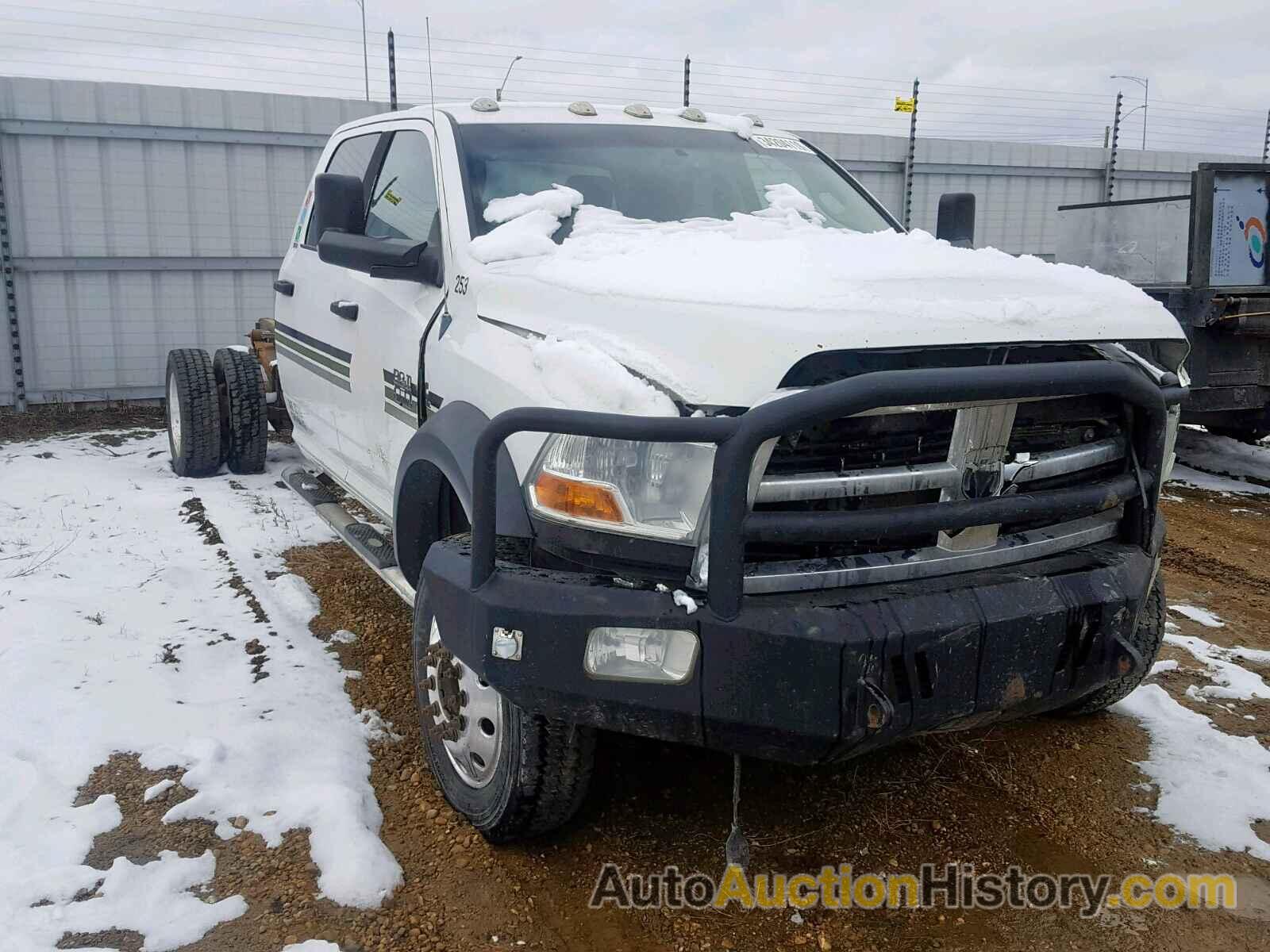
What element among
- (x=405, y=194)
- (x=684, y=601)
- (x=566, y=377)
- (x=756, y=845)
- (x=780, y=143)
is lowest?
(x=756, y=845)

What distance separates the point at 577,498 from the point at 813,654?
0.61 m

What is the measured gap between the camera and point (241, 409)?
6.72m

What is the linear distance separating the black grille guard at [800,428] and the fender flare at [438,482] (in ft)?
0.30

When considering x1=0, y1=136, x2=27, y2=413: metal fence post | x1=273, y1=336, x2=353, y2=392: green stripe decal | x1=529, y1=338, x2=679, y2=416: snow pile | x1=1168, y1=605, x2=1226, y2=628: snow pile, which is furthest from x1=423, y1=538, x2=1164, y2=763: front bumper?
x1=0, y1=136, x2=27, y2=413: metal fence post

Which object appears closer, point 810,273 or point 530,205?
point 810,273

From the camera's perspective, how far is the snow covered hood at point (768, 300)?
2266mm

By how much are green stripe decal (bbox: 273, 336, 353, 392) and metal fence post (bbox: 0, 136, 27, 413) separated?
16.6 ft

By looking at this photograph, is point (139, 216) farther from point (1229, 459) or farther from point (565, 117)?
point (1229, 459)

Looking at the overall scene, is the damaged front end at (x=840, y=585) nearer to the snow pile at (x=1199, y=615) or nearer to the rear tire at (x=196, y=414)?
the snow pile at (x=1199, y=615)

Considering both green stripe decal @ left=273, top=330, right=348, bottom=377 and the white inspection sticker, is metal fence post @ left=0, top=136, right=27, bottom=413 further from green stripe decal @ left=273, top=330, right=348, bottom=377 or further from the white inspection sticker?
the white inspection sticker

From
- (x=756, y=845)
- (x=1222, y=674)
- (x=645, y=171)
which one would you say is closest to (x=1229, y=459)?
(x=1222, y=674)

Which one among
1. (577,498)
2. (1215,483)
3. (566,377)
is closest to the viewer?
(577,498)

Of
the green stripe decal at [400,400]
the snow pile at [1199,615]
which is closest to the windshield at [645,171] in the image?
the green stripe decal at [400,400]

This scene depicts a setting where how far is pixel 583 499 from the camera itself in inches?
91.5
